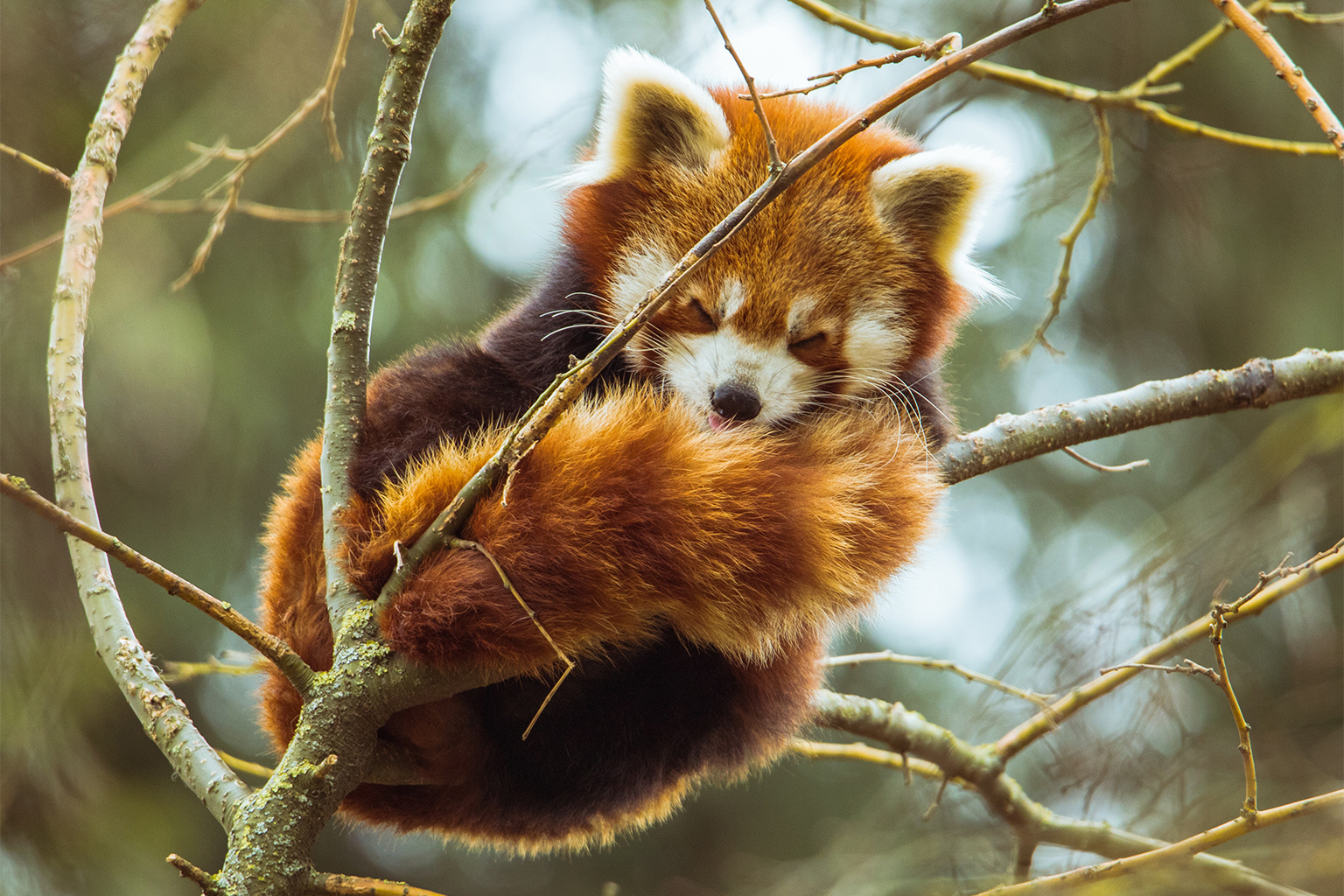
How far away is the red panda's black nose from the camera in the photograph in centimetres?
181

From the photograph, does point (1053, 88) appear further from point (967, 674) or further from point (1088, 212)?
point (967, 674)

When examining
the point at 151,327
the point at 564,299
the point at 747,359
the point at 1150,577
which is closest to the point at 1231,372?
the point at 1150,577

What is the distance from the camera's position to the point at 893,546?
1.47 m

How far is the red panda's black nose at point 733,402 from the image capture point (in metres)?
1.81

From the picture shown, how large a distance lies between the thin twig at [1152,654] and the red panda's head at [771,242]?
0.69 metres

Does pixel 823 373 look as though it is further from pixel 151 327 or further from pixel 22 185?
pixel 22 185

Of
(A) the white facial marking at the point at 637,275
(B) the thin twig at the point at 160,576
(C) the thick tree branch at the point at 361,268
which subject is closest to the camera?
(B) the thin twig at the point at 160,576

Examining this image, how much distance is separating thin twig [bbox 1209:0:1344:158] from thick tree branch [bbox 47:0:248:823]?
1.52 meters

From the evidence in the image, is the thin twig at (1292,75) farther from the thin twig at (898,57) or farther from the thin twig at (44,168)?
the thin twig at (44,168)

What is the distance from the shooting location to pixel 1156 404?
2.10 m

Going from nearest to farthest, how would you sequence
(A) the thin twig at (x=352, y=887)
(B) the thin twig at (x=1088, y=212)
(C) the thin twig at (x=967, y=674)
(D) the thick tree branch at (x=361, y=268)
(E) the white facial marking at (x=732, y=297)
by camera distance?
1. (A) the thin twig at (x=352, y=887)
2. (D) the thick tree branch at (x=361, y=268)
3. (C) the thin twig at (x=967, y=674)
4. (E) the white facial marking at (x=732, y=297)
5. (B) the thin twig at (x=1088, y=212)

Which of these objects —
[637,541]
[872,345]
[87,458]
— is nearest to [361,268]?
[87,458]

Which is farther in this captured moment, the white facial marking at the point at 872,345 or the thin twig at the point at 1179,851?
the white facial marking at the point at 872,345

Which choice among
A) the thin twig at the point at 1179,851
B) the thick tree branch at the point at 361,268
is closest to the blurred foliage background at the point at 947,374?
the thin twig at the point at 1179,851
